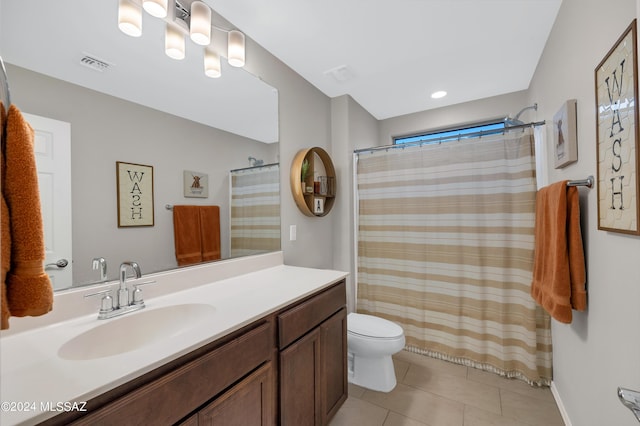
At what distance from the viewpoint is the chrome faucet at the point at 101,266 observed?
3.46 feet

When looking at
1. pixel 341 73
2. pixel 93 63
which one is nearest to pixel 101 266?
pixel 93 63

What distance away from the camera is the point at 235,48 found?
154 cm

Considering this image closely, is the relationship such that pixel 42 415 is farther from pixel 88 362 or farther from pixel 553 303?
pixel 553 303

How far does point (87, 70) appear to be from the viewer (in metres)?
1.05

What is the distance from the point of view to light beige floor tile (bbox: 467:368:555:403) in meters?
1.77

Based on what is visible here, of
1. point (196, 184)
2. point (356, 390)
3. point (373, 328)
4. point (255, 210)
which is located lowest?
point (356, 390)

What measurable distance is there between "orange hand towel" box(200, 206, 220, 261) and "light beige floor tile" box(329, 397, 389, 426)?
1226 millimetres

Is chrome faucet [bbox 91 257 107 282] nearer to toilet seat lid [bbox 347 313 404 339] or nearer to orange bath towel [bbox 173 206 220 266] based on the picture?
orange bath towel [bbox 173 206 220 266]

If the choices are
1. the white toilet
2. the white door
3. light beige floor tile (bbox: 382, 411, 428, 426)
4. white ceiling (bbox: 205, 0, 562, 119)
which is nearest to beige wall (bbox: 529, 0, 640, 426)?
white ceiling (bbox: 205, 0, 562, 119)

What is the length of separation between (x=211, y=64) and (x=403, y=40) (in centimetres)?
127

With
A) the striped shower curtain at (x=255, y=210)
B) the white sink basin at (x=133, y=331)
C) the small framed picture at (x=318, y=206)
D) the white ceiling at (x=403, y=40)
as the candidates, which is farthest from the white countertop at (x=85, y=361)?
the white ceiling at (x=403, y=40)

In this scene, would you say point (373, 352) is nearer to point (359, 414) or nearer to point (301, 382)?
point (359, 414)

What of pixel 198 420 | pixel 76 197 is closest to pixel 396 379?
pixel 198 420

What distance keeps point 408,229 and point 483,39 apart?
148 centimetres
